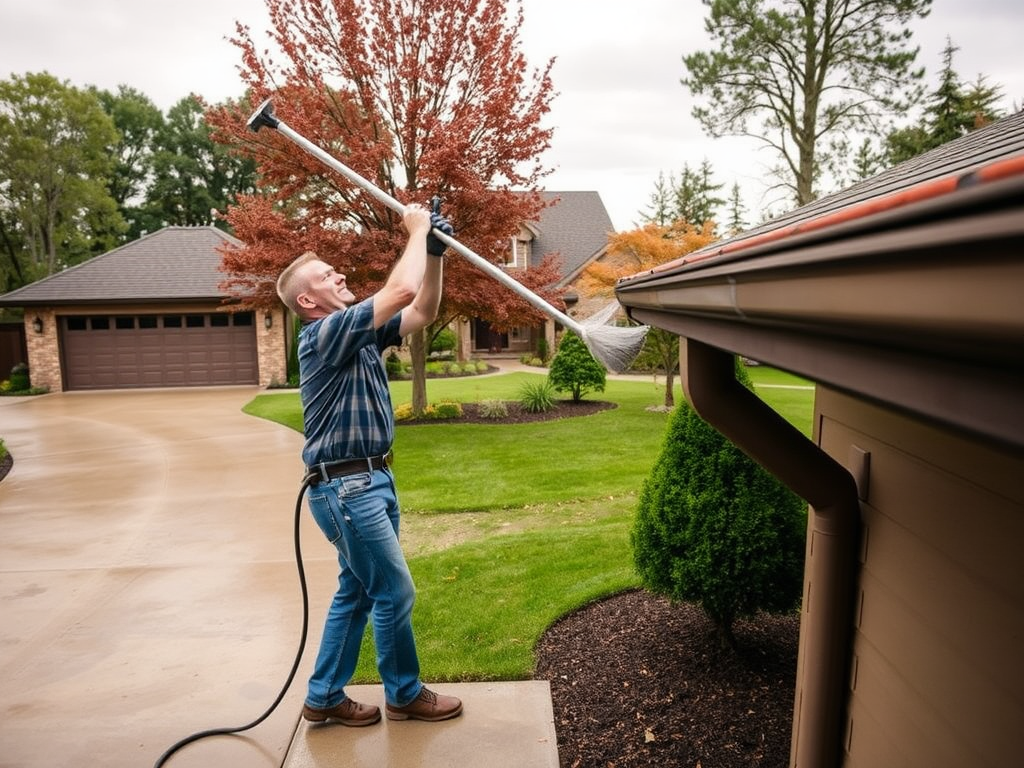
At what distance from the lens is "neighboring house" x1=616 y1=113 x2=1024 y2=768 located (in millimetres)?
620

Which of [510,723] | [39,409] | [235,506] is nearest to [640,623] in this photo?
[510,723]

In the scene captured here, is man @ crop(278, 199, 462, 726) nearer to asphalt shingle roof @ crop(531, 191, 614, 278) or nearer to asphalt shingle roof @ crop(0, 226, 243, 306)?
asphalt shingle roof @ crop(0, 226, 243, 306)

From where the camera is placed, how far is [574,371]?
47.3 feet

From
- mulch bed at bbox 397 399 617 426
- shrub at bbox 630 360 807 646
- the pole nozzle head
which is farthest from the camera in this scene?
mulch bed at bbox 397 399 617 426

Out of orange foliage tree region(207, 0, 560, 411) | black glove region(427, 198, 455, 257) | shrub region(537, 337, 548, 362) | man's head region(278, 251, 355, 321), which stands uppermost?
orange foliage tree region(207, 0, 560, 411)

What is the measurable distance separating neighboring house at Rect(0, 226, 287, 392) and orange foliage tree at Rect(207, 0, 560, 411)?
972 centimetres

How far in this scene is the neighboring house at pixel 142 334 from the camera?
1955 centimetres

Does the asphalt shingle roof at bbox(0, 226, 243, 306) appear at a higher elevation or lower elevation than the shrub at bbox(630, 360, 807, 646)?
higher

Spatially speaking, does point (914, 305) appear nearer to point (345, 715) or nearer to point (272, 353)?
point (345, 715)

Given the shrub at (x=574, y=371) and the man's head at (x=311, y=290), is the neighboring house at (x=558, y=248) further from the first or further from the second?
the man's head at (x=311, y=290)

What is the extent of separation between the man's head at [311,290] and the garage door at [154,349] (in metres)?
18.7

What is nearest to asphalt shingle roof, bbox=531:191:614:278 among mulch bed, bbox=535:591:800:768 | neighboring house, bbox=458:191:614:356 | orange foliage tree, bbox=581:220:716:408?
neighboring house, bbox=458:191:614:356

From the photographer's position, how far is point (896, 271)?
688 mm

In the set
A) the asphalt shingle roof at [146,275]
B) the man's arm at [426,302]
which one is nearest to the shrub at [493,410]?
the asphalt shingle roof at [146,275]
